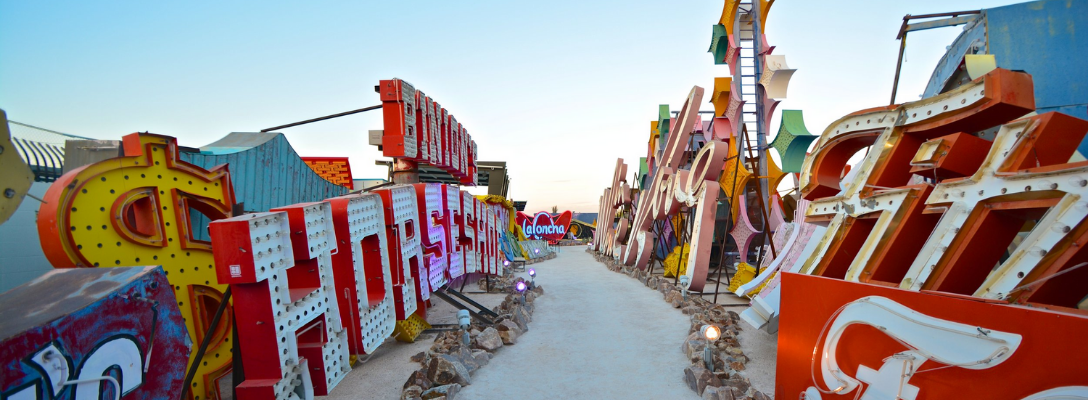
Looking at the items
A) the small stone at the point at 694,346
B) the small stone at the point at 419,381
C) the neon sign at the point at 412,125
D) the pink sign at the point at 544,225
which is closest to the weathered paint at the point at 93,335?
the small stone at the point at 419,381

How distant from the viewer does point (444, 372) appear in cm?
588

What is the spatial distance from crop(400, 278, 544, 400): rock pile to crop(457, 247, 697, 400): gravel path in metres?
0.15

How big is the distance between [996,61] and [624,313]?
7387mm

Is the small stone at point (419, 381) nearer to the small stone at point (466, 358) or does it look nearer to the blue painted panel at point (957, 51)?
the small stone at point (466, 358)

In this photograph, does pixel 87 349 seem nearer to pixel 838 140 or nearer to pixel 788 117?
pixel 838 140

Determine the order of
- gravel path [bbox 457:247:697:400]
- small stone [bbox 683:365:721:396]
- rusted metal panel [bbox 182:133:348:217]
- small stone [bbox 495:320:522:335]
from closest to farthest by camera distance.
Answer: small stone [bbox 683:365:721:396] → gravel path [bbox 457:247:697:400] → rusted metal panel [bbox 182:133:348:217] → small stone [bbox 495:320:522:335]

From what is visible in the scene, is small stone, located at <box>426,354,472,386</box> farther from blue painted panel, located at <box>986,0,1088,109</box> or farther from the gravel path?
blue painted panel, located at <box>986,0,1088,109</box>

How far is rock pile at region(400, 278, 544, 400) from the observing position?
5.53 m

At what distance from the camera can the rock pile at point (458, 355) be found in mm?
5531

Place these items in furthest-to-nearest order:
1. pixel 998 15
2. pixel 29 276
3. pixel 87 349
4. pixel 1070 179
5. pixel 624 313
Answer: pixel 624 313
pixel 998 15
pixel 29 276
pixel 1070 179
pixel 87 349

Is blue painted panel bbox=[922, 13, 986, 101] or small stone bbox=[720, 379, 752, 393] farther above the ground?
blue painted panel bbox=[922, 13, 986, 101]

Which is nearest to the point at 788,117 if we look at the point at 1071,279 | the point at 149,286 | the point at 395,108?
the point at 395,108

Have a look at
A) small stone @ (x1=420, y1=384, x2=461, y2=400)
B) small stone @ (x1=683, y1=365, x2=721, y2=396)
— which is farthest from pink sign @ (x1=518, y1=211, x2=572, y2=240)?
small stone @ (x1=420, y1=384, x2=461, y2=400)

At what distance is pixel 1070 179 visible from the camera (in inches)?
117
